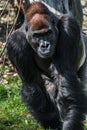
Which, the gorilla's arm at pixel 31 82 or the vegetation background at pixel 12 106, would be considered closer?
the gorilla's arm at pixel 31 82

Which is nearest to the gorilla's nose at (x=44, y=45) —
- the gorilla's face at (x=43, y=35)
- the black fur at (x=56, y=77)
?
the gorilla's face at (x=43, y=35)

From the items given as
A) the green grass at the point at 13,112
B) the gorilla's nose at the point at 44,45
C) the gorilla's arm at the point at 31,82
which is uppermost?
the gorilla's nose at the point at 44,45

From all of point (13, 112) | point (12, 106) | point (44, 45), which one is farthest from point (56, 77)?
point (12, 106)

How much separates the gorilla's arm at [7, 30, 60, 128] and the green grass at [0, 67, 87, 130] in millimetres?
150

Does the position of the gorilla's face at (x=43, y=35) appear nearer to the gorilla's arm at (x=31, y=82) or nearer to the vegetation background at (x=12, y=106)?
the gorilla's arm at (x=31, y=82)

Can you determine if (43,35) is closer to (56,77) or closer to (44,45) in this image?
(44,45)

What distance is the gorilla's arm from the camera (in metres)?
4.91

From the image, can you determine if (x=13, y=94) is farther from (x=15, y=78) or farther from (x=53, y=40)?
(x=53, y=40)

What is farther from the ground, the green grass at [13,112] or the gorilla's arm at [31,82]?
the gorilla's arm at [31,82]

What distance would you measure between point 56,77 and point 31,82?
12.7 inches

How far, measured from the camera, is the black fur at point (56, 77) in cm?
475

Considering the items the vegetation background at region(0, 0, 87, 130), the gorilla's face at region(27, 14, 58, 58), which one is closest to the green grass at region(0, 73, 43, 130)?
the vegetation background at region(0, 0, 87, 130)

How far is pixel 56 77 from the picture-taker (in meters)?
4.83

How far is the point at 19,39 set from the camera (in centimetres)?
490
